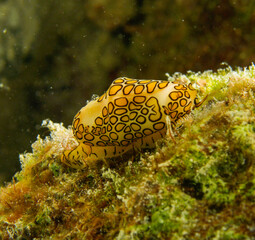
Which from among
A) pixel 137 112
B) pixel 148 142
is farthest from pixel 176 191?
pixel 137 112

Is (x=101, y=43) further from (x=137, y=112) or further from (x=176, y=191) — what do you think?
(x=176, y=191)

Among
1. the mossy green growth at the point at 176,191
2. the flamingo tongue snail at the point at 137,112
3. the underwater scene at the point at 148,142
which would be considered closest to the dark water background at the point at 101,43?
the underwater scene at the point at 148,142

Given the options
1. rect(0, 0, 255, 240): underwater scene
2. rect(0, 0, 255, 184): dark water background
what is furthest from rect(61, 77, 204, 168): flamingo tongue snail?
rect(0, 0, 255, 184): dark water background

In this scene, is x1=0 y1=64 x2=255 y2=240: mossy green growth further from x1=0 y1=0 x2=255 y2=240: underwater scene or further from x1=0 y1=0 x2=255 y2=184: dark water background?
x1=0 y1=0 x2=255 y2=184: dark water background

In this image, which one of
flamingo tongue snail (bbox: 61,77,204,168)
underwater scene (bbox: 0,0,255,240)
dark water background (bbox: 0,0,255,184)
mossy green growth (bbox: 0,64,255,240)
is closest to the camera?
mossy green growth (bbox: 0,64,255,240)

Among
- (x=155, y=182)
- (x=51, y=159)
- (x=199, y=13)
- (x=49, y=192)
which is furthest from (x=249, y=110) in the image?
(x=199, y=13)

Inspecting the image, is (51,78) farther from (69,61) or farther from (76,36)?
(76,36)
